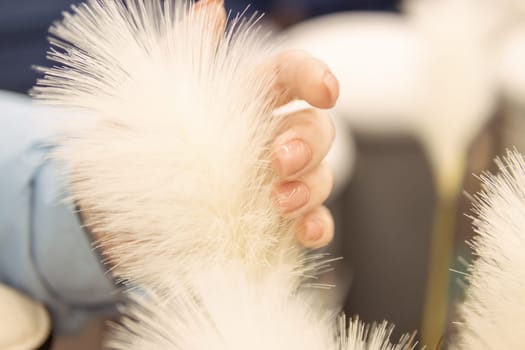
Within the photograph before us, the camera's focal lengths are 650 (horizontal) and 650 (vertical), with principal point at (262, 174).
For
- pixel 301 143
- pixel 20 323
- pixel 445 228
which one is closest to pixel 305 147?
pixel 301 143

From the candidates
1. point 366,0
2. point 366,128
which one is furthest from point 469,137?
point 366,0

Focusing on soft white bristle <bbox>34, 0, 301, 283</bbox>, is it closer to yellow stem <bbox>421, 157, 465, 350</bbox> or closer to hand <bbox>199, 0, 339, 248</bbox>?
hand <bbox>199, 0, 339, 248</bbox>

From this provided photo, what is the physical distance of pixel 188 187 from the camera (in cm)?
23

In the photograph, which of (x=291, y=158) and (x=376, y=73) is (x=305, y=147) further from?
(x=376, y=73)

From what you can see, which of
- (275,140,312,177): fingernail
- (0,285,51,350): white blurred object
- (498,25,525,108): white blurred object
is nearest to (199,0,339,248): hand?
(275,140,312,177): fingernail

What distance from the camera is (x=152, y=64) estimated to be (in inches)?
9.4

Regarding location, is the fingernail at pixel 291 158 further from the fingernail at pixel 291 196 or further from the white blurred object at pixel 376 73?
the white blurred object at pixel 376 73

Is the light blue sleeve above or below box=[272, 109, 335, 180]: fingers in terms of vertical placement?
below

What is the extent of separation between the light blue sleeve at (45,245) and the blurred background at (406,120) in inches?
10.3

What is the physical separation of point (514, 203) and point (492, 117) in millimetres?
503

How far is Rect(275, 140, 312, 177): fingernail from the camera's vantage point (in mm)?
245

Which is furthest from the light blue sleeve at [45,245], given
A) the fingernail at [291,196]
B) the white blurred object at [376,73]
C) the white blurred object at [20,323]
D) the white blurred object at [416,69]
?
the white blurred object at [376,73]

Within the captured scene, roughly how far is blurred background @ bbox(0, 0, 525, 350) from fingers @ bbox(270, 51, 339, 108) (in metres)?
0.27

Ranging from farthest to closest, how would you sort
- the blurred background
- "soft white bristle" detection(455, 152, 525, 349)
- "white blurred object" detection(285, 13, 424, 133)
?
"white blurred object" detection(285, 13, 424, 133)
the blurred background
"soft white bristle" detection(455, 152, 525, 349)
